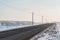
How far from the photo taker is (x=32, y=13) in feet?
149
